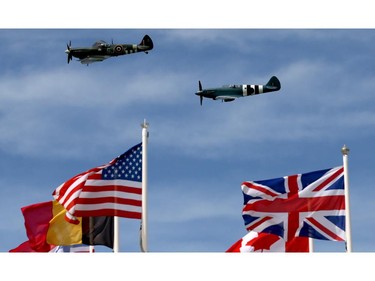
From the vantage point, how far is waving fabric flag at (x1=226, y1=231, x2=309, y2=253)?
3959cm

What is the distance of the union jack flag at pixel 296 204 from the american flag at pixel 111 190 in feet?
11.9

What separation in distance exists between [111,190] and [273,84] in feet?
71.3

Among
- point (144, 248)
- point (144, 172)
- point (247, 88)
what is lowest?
point (144, 248)

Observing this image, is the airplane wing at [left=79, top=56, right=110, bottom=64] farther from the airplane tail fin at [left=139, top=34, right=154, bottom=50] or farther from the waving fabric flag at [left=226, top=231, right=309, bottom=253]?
the waving fabric flag at [left=226, top=231, right=309, bottom=253]

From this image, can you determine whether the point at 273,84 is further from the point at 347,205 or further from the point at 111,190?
the point at 111,190

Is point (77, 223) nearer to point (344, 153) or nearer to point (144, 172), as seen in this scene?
point (144, 172)

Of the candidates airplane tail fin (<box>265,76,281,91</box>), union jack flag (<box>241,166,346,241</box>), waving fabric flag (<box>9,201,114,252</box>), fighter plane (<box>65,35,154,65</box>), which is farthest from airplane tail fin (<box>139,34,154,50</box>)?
union jack flag (<box>241,166,346,241</box>)

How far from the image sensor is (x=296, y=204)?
3538 centimetres

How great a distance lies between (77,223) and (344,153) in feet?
28.1

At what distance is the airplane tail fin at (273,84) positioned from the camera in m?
54.2

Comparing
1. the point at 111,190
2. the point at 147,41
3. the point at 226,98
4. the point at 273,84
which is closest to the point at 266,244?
the point at 111,190

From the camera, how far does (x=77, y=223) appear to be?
3584 cm

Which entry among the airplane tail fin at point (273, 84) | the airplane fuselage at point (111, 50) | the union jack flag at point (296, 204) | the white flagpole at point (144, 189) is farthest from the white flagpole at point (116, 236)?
the airplane tail fin at point (273, 84)

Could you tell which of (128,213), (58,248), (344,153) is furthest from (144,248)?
(58,248)
